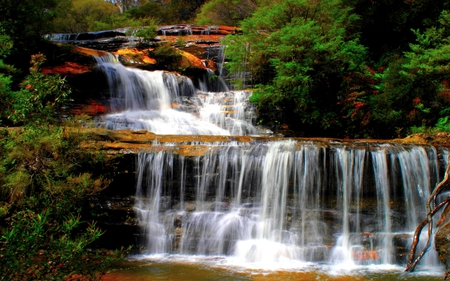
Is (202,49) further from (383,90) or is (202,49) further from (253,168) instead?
(253,168)

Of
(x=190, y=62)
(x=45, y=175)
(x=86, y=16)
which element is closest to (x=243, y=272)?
(x=45, y=175)

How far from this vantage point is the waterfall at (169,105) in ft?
40.4

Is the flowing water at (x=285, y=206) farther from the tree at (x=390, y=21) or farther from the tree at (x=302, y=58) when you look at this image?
the tree at (x=390, y=21)

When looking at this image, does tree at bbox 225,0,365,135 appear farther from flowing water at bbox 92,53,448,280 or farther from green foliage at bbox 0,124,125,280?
green foliage at bbox 0,124,125,280

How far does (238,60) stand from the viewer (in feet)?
44.1

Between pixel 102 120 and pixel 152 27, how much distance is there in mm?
8576

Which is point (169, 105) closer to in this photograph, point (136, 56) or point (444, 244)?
point (136, 56)

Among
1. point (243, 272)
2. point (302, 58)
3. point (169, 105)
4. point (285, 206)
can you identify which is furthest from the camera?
point (169, 105)

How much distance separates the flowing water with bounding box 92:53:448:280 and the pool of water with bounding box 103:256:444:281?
5 centimetres

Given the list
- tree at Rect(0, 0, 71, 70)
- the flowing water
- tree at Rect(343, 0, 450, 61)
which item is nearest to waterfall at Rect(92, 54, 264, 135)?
tree at Rect(0, 0, 71, 70)

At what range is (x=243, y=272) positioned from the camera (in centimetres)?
614

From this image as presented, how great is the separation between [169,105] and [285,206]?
324 inches

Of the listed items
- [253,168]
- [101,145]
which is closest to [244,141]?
[253,168]

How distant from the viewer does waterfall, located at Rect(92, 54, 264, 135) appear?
40.4 feet
